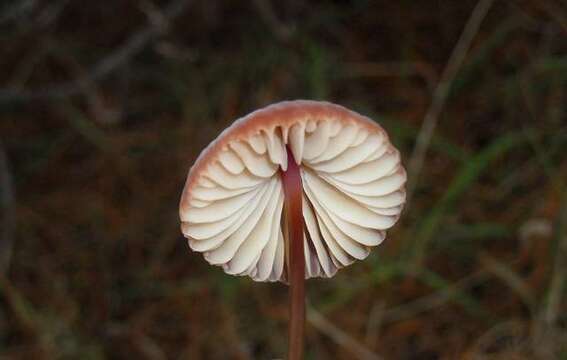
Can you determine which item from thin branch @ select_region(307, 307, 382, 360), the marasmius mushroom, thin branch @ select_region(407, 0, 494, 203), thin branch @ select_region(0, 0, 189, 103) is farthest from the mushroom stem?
thin branch @ select_region(0, 0, 189, 103)

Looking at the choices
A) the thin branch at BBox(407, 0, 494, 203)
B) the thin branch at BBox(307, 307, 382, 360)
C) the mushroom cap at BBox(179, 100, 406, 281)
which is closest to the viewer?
the mushroom cap at BBox(179, 100, 406, 281)

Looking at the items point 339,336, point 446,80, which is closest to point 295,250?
point 339,336

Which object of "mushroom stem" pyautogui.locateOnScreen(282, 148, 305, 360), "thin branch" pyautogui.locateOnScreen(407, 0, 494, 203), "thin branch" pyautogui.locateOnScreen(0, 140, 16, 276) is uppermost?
"thin branch" pyautogui.locateOnScreen(407, 0, 494, 203)

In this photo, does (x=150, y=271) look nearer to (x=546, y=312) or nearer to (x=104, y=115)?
(x=104, y=115)

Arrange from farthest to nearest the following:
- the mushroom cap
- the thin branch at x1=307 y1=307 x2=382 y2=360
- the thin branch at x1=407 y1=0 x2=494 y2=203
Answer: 1. the thin branch at x1=407 y1=0 x2=494 y2=203
2. the thin branch at x1=307 y1=307 x2=382 y2=360
3. the mushroom cap

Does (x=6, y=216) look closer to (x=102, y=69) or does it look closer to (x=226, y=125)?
(x=102, y=69)

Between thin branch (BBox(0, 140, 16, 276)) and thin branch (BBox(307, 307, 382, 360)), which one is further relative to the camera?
thin branch (BBox(0, 140, 16, 276))

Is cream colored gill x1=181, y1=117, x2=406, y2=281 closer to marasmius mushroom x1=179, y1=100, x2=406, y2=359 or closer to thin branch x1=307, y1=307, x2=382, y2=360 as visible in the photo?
marasmius mushroom x1=179, y1=100, x2=406, y2=359
